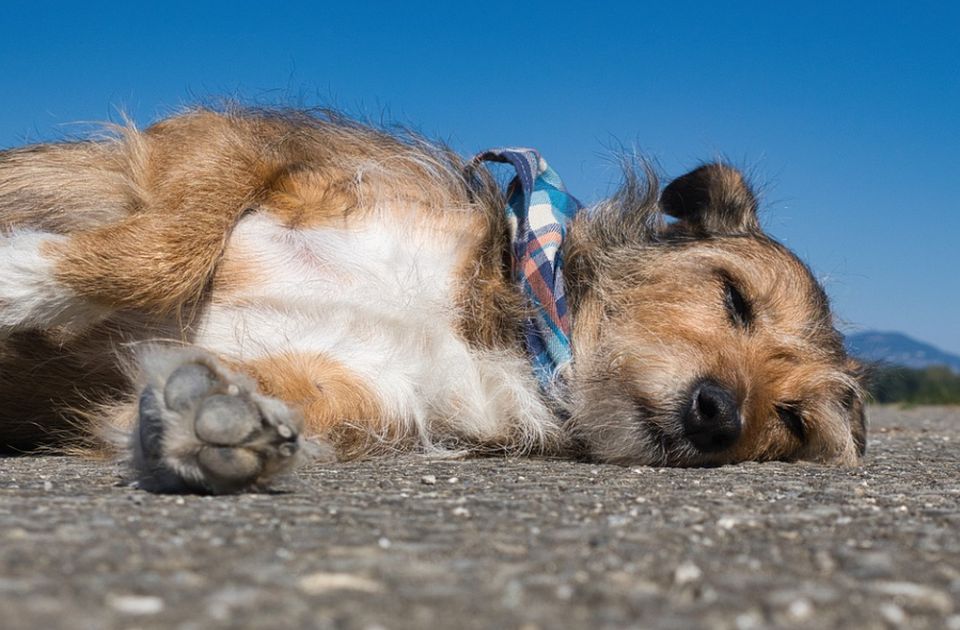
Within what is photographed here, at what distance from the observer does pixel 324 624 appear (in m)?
1.33

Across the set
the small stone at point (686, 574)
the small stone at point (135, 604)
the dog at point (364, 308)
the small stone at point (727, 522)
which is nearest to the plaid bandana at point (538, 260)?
the dog at point (364, 308)

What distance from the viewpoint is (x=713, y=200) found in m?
4.93

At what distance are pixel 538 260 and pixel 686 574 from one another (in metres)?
2.63

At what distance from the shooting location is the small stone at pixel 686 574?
5.43 ft

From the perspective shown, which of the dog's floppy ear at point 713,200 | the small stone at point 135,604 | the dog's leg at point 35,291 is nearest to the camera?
the small stone at point 135,604

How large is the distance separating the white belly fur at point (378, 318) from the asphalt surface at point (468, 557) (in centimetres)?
114

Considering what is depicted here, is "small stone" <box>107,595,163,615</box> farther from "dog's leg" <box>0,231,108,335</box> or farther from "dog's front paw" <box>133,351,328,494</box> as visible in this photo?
"dog's leg" <box>0,231,108,335</box>

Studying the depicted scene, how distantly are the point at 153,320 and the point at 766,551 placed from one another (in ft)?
9.12

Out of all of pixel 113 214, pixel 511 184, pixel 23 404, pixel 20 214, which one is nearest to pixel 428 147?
pixel 511 184

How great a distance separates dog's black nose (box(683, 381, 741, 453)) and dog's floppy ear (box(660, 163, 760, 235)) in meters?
1.10

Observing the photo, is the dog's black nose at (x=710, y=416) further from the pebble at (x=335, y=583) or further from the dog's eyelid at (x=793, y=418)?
the pebble at (x=335, y=583)

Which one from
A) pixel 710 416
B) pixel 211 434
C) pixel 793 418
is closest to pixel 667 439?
pixel 710 416

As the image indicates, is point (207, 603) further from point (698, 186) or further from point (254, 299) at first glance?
point (698, 186)

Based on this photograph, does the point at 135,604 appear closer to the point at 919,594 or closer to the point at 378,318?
the point at 919,594
